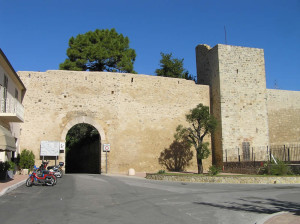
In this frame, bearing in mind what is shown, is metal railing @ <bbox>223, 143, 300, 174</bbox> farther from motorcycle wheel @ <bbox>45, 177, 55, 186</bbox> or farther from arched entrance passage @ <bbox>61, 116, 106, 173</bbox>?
motorcycle wheel @ <bbox>45, 177, 55, 186</bbox>

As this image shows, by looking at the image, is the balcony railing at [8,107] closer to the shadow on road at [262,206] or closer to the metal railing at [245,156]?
the shadow on road at [262,206]

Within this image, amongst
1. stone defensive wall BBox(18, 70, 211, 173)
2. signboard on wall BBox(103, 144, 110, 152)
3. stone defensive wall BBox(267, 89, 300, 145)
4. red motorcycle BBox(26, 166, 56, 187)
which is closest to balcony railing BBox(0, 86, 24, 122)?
stone defensive wall BBox(18, 70, 211, 173)

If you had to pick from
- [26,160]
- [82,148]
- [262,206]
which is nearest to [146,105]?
[26,160]

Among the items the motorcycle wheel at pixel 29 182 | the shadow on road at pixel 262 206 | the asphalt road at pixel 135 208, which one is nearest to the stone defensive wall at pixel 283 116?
the asphalt road at pixel 135 208

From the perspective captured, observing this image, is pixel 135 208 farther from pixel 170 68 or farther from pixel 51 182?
pixel 170 68

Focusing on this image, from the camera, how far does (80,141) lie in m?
30.8

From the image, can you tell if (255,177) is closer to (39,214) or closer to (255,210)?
(255,210)

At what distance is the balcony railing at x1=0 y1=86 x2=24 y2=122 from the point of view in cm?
1428

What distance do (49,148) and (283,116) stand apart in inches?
699

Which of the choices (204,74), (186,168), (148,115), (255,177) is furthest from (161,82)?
(255,177)

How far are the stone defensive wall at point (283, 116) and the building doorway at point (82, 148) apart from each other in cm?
1371

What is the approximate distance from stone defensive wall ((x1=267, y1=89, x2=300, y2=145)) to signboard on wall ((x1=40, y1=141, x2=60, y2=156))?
51.6ft

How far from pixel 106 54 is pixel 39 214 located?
2558cm

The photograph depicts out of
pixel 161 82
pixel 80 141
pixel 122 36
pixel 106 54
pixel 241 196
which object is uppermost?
pixel 122 36
